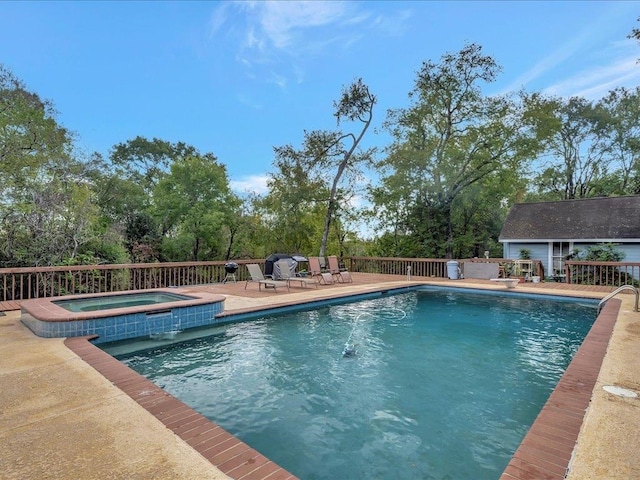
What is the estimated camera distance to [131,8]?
1126cm

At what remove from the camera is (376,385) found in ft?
13.5

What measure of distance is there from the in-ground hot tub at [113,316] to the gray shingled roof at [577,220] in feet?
49.7

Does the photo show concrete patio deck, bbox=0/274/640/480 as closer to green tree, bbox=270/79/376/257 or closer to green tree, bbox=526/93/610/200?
green tree, bbox=270/79/376/257

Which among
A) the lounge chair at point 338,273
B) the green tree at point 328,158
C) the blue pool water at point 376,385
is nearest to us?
the blue pool water at point 376,385

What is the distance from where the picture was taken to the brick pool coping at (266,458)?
207 cm

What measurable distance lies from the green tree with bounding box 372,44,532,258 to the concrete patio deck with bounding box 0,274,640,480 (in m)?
15.6

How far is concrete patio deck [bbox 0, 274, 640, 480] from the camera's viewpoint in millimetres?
2090

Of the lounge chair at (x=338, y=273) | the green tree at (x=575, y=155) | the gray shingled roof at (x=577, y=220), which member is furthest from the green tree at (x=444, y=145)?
the lounge chair at (x=338, y=273)

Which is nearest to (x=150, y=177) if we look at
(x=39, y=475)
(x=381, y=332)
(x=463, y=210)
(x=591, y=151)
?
(x=463, y=210)

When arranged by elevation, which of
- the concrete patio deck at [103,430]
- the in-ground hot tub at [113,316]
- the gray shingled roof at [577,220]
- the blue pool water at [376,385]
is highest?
the gray shingled roof at [577,220]

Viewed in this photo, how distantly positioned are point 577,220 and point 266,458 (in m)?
18.6

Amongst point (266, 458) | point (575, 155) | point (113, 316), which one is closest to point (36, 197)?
point (113, 316)

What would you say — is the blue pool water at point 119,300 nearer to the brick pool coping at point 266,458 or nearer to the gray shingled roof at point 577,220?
the brick pool coping at point 266,458

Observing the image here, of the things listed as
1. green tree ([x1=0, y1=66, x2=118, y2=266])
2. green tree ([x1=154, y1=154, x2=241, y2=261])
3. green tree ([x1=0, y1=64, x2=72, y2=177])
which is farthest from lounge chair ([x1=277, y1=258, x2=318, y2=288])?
green tree ([x1=0, y1=64, x2=72, y2=177])
